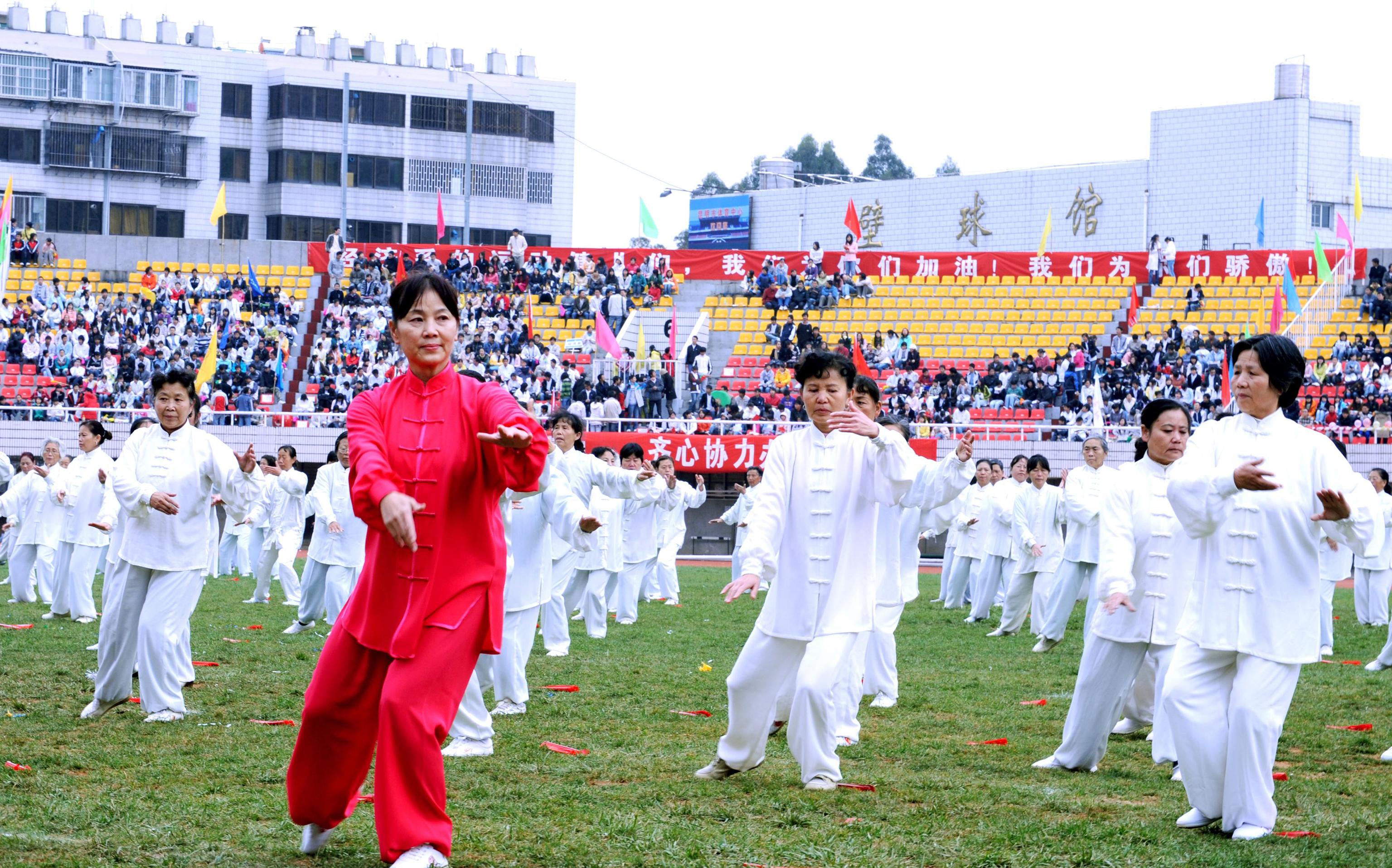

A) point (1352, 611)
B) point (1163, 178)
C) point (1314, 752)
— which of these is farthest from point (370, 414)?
point (1163, 178)

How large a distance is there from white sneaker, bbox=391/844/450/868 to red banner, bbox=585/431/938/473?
2289cm

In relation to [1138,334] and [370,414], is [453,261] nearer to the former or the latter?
[1138,334]

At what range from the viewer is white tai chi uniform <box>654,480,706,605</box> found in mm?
18797

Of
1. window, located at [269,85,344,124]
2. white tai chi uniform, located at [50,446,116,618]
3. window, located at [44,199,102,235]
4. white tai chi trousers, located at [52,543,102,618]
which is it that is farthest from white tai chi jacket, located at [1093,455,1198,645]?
window, located at [269,85,344,124]

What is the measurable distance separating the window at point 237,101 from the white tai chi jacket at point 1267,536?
45.1m

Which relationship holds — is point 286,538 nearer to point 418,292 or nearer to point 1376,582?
point 1376,582

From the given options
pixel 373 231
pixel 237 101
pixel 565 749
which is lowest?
pixel 565 749

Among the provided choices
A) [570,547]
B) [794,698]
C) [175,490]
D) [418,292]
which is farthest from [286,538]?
[418,292]

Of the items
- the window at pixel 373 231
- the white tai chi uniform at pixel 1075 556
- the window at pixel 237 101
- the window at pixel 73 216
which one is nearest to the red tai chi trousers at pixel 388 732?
the white tai chi uniform at pixel 1075 556

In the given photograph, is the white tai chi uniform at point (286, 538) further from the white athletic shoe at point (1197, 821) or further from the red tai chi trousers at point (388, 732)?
the white athletic shoe at point (1197, 821)

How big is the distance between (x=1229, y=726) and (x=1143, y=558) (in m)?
1.94

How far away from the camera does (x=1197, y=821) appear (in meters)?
6.23

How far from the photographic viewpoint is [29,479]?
1730 centimetres

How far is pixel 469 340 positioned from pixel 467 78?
18545 millimetres
